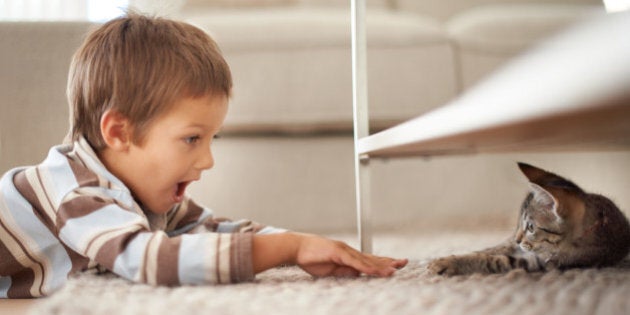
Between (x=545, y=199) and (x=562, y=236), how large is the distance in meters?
0.05

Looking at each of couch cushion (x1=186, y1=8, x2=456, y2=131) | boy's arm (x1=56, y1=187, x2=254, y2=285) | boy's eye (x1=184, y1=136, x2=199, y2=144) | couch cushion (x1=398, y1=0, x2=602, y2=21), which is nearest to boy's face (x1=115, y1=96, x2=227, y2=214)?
boy's eye (x1=184, y1=136, x2=199, y2=144)

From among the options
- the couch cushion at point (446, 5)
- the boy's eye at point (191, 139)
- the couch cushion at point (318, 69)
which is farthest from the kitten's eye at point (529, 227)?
the couch cushion at point (446, 5)

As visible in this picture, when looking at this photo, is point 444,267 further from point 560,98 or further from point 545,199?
point 560,98

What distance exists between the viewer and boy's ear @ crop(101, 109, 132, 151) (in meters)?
0.83

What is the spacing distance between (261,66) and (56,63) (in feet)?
1.72

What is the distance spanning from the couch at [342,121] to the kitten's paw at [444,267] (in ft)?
2.81

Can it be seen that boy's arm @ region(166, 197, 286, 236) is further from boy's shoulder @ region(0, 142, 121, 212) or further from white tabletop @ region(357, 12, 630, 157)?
white tabletop @ region(357, 12, 630, 157)

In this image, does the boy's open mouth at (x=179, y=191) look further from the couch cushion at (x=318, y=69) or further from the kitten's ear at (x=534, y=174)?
the couch cushion at (x=318, y=69)

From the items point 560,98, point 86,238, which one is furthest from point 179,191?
point 560,98

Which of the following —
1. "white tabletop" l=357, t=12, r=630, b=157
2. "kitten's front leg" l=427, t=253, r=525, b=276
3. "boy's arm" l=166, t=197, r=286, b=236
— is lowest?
"kitten's front leg" l=427, t=253, r=525, b=276

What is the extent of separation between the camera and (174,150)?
84 centimetres

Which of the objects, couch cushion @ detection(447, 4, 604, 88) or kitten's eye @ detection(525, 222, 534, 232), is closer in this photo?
kitten's eye @ detection(525, 222, 534, 232)

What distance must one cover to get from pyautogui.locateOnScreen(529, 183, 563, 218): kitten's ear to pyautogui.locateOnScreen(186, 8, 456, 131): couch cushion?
782 millimetres

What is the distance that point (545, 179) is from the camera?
3.00ft
